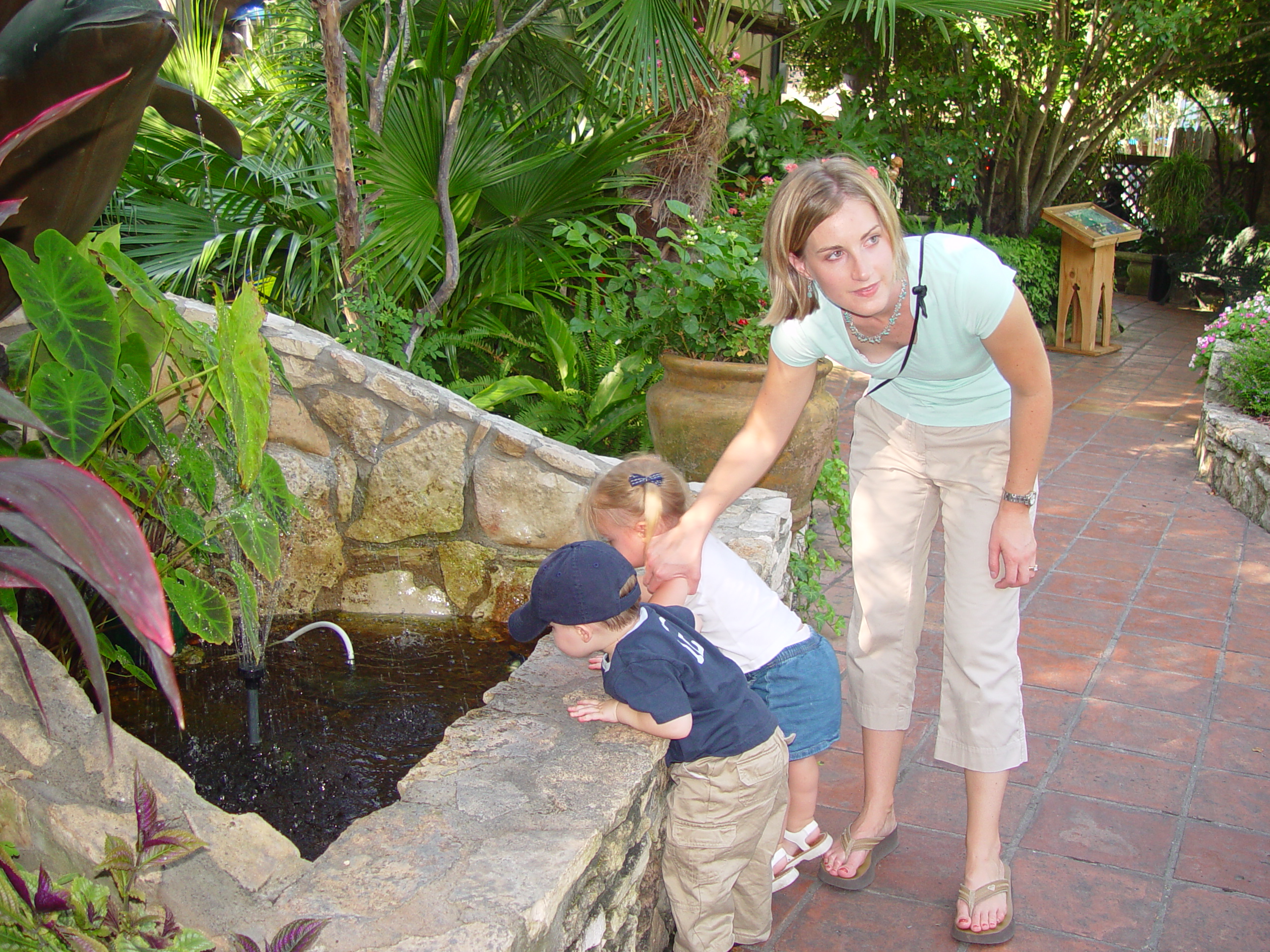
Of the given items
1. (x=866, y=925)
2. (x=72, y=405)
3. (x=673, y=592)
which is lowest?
(x=866, y=925)

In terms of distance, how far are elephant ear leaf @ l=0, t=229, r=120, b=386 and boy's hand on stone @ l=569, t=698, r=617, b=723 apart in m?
1.19

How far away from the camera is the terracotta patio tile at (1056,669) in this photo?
3471mm

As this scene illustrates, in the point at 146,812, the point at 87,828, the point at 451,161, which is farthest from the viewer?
the point at 451,161

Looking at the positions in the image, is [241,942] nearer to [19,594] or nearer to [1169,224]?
[19,594]

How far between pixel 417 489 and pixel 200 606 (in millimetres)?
1075

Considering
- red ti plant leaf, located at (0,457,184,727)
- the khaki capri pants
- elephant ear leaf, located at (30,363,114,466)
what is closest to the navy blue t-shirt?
the khaki capri pants

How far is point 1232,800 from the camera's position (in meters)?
2.82

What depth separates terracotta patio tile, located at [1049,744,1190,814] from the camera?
9.26 feet

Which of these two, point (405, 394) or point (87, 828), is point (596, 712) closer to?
point (87, 828)

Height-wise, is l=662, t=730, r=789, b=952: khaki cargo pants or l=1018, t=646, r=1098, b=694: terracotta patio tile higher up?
l=662, t=730, r=789, b=952: khaki cargo pants

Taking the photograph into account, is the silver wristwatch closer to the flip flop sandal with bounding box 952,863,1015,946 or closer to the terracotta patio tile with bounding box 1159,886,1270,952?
the flip flop sandal with bounding box 952,863,1015,946

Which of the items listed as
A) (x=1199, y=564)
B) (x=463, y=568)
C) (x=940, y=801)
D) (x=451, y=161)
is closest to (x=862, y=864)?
(x=940, y=801)

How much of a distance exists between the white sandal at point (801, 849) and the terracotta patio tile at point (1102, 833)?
0.51m

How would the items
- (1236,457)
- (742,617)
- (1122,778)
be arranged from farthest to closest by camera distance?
(1236,457) < (1122,778) < (742,617)
